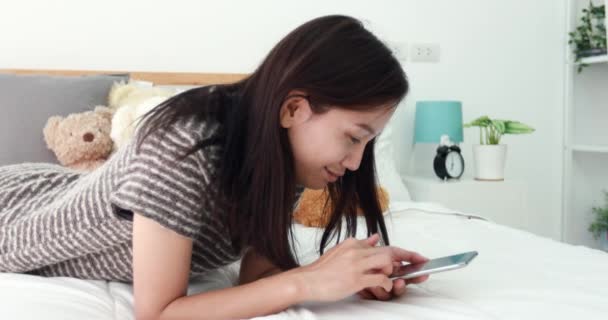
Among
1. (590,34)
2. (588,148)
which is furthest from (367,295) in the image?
(590,34)

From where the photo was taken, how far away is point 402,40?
2.54 metres

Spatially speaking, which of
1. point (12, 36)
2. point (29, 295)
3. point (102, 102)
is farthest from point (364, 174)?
point (12, 36)

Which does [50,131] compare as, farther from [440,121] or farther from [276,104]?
[440,121]

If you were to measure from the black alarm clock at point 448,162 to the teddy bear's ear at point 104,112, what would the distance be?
1.30 meters

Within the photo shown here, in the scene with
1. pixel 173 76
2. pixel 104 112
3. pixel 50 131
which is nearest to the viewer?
pixel 50 131

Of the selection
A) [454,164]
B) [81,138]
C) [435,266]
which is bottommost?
[454,164]

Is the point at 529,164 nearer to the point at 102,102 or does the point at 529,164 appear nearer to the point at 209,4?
the point at 209,4

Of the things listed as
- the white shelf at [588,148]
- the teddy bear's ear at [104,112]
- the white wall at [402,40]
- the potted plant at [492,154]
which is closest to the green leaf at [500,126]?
the potted plant at [492,154]

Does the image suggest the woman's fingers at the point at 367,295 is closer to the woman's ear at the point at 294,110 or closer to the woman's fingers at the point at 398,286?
the woman's fingers at the point at 398,286

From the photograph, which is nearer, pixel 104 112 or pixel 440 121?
pixel 104 112

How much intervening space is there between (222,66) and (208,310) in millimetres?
1664

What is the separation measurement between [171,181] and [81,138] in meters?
0.97

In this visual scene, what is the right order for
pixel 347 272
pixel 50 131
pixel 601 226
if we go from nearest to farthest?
pixel 347 272 < pixel 50 131 < pixel 601 226

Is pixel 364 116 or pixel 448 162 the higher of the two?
pixel 364 116
